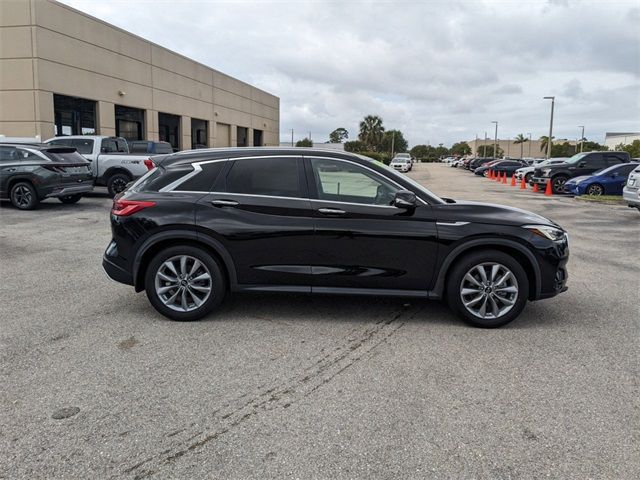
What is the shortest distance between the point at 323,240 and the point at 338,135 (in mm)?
139999

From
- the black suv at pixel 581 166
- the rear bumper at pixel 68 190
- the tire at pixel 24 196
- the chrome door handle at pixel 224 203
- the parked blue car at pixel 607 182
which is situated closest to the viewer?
Answer: the chrome door handle at pixel 224 203

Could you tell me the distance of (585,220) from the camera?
44.7 feet

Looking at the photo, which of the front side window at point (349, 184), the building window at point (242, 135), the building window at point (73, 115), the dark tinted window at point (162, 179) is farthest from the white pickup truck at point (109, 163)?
the building window at point (242, 135)

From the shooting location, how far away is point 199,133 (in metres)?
39.4

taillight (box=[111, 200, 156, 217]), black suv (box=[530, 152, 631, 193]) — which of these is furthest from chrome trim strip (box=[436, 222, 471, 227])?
black suv (box=[530, 152, 631, 193])

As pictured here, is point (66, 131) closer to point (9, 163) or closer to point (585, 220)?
point (9, 163)

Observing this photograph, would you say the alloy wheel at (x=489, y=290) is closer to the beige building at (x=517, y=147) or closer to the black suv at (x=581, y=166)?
the black suv at (x=581, y=166)

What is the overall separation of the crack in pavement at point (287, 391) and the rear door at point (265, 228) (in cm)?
86

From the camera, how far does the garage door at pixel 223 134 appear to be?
Answer: 41906mm

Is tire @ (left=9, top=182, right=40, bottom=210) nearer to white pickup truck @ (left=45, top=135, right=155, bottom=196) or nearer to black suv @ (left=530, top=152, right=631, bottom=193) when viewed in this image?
white pickup truck @ (left=45, top=135, right=155, bottom=196)

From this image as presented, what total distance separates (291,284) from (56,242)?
6.10 m

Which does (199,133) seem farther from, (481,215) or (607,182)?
(481,215)

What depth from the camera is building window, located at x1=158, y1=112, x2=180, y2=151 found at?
3341 cm

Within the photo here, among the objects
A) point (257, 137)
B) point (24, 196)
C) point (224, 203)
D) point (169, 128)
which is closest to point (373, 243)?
point (224, 203)
